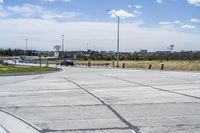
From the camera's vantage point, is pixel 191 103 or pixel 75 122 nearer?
pixel 75 122

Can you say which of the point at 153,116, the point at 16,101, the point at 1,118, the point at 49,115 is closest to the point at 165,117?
the point at 153,116

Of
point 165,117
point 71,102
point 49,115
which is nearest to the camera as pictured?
point 165,117

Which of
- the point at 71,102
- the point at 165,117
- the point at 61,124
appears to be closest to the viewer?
the point at 61,124

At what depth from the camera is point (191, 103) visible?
558 inches

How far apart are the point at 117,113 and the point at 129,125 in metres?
2.03

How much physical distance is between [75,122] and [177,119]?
8.57 feet

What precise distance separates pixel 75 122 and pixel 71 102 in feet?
14.6

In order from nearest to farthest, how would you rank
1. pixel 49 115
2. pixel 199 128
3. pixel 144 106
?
pixel 199 128, pixel 49 115, pixel 144 106

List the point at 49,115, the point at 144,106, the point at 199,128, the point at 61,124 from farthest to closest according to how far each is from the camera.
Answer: the point at 144,106 → the point at 49,115 → the point at 61,124 → the point at 199,128

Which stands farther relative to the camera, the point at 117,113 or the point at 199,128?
the point at 117,113

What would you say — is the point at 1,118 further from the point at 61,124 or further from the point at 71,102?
the point at 71,102

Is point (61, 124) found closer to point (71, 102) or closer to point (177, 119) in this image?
point (177, 119)

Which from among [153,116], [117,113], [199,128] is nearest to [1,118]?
[117,113]

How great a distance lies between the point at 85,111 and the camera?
1270 cm
